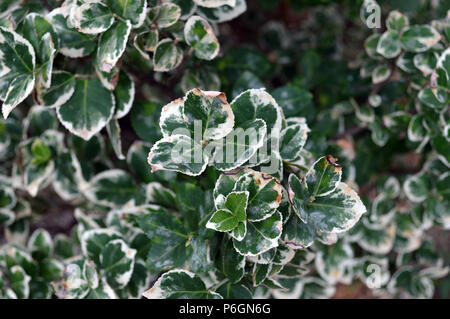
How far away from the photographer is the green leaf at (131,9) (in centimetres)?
110

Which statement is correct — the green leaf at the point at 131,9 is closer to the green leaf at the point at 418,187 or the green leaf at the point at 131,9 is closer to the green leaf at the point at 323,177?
the green leaf at the point at 323,177

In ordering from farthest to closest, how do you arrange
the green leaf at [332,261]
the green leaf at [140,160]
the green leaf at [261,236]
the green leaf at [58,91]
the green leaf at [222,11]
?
the green leaf at [332,261] → the green leaf at [140,160] → the green leaf at [222,11] → the green leaf at [58,91] → the green leaf at [261,236]

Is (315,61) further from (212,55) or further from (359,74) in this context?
(212,55)

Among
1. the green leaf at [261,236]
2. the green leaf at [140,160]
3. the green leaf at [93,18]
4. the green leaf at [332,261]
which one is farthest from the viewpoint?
the green leaf at [332,261]

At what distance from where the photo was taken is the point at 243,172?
1.01m

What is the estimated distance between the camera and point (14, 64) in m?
1.14

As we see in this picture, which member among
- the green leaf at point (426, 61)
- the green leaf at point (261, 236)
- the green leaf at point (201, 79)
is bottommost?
the green leaf at point (261, 236)

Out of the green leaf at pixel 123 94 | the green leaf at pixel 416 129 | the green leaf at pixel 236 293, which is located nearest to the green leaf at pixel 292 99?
the green leaf at pixel 416 129

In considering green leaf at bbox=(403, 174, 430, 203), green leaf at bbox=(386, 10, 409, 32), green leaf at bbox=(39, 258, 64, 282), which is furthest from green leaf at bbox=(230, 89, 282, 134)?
green leaf at bbox=(39, 258, 64, 282)

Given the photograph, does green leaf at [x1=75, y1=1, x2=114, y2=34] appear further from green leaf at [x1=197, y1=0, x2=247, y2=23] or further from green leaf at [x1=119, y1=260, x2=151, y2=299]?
green leaf at [x1=119, y1=260, x2=151, y2=299]

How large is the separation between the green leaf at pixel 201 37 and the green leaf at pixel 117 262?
53cm
